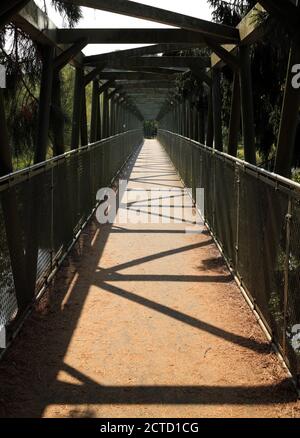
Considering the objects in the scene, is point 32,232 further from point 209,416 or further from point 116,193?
point 116,193

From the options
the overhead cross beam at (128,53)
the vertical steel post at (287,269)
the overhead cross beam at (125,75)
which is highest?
the overhead cross beam at (125,75)

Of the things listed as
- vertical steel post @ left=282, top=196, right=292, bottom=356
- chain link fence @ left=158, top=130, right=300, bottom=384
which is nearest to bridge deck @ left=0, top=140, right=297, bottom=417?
chain link fence @ left=158, top=130, right=300, bottom=384

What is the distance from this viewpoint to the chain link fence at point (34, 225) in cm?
487

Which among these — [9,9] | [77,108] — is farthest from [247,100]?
[77,108]

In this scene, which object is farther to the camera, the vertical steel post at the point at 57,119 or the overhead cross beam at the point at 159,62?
the overhead cross beam at the point at 159,62

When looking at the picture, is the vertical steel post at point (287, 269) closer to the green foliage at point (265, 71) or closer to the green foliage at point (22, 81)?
the green foliage at point (265, 71)

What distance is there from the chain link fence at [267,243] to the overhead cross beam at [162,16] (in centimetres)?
203

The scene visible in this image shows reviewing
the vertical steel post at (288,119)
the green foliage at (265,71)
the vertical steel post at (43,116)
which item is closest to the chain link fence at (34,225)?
the vertical steel post at (43,116)

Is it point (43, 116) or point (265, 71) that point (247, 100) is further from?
point (43, 116)

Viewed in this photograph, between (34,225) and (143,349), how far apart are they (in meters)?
1.85

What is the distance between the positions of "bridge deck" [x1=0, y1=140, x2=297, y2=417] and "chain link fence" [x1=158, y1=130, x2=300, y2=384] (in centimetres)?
25

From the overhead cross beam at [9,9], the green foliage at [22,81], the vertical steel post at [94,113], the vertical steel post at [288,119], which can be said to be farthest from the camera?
the vertical steel post at [94,113]

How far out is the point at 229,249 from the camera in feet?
24.8

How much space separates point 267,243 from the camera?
16.4 feet
